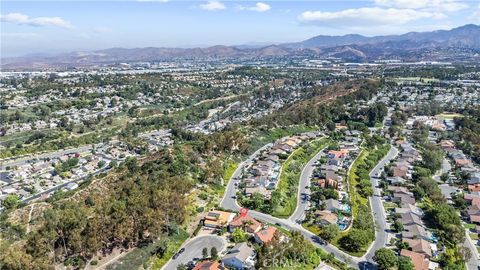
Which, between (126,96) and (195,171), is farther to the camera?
(126,96)

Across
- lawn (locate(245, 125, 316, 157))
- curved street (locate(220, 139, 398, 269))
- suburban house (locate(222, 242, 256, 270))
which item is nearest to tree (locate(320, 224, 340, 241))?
curved street (locate(220, 139, 398, 269))

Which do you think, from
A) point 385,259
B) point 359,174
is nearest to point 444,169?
point 359,174

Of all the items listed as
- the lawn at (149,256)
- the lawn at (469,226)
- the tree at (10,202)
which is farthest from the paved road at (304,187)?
the tree at (10,202)

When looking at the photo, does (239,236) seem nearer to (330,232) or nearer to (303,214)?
(330,232)

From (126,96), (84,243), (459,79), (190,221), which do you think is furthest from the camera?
(459,79)

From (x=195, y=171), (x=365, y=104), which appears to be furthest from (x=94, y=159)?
(x=365, y=104)

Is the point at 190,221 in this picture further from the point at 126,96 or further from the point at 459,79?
the point at 459,79
